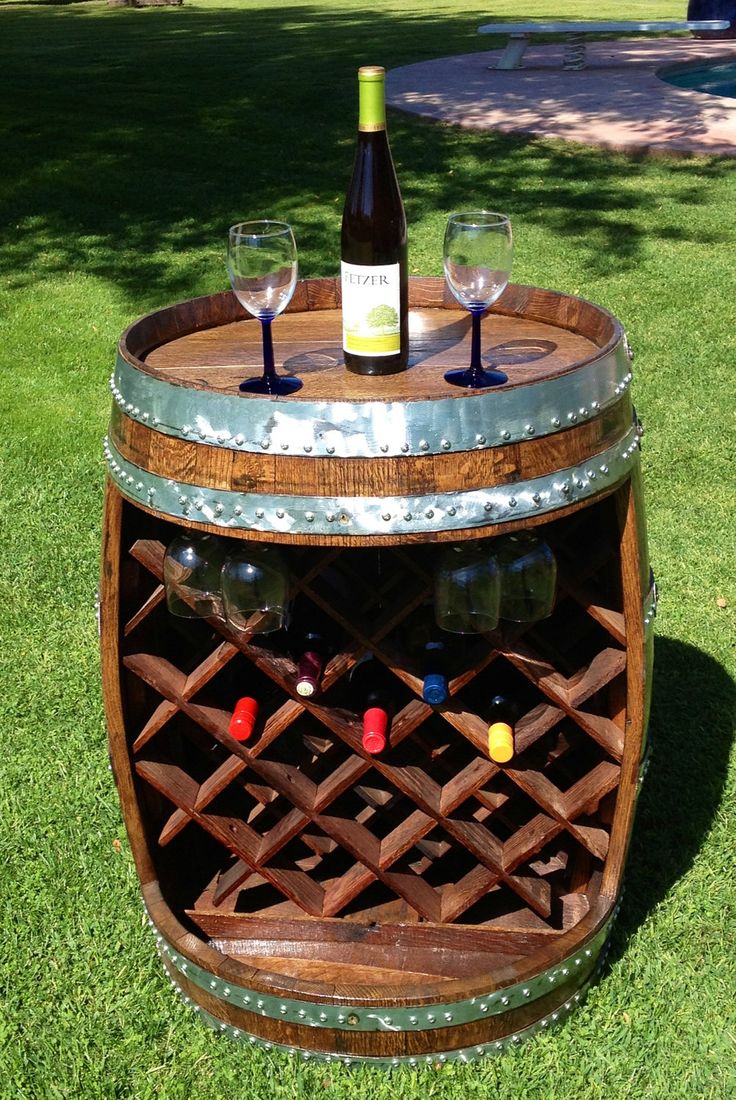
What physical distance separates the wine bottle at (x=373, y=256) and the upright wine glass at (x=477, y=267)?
0.10 m

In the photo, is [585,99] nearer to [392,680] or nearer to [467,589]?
[392,680]

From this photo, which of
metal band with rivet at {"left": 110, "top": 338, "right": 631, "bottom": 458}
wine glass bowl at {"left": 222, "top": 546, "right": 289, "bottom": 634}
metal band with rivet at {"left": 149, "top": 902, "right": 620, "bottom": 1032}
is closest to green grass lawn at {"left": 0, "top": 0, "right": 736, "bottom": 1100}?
metal band with rivet at {"left": 149, "top": 902, "right": 620, "bottom": 1032}

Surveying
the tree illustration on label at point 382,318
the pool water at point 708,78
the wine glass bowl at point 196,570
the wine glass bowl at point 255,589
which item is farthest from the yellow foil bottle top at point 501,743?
the pool water at point 708,78

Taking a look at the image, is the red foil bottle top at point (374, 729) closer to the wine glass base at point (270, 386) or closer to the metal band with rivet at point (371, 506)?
the metal band with rivet at point (371, 506)

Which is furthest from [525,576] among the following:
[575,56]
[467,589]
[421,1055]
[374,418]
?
[575,56]

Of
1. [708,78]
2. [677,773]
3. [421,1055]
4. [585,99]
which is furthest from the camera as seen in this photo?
[708,78]

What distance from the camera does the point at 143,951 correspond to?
8.30 feet

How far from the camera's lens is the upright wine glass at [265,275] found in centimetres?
201

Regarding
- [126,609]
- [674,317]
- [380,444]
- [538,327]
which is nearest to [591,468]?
[380,444]

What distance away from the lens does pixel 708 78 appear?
1364 cm

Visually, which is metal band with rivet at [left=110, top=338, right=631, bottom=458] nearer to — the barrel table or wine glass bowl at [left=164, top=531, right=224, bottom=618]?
the barrel table

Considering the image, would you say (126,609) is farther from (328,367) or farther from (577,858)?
(577,858)

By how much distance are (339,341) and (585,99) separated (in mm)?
10069

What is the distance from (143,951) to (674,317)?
4715mm
